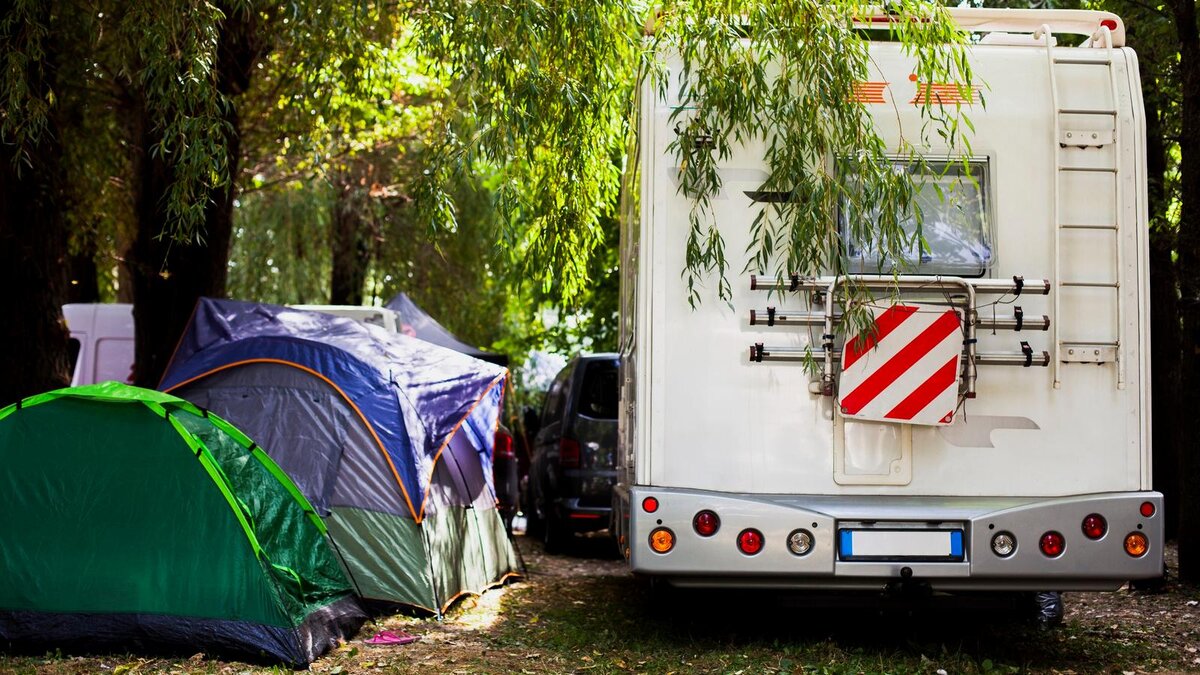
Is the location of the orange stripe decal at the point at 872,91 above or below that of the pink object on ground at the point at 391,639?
above

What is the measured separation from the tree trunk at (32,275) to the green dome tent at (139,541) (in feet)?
7.65

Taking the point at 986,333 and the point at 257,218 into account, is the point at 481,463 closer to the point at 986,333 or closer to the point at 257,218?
the point at 986,333

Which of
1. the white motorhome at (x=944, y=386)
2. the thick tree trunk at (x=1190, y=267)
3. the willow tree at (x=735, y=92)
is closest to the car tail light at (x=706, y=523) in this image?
the white motorhome at (x=944, y=386)

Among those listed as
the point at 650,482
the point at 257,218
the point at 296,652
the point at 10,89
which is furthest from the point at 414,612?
the point at 257,218

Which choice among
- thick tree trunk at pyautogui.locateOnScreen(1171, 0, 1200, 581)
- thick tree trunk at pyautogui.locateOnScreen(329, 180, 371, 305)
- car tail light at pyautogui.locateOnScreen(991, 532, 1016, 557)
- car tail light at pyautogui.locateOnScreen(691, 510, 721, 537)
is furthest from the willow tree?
thick tree trunk at pyautogui.locateOnScreen(329, 180, 371, 305)

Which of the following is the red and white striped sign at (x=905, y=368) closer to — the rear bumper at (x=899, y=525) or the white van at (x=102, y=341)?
the rear bumper at (x=899, y=525)

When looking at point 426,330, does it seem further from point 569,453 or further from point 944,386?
point 944,386

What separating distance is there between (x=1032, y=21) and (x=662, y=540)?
3.31m

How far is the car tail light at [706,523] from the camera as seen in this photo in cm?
611

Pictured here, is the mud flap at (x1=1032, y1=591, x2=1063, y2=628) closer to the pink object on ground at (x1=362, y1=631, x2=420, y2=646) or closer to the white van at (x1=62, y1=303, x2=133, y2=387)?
the pink object on ground at (x1=362, y1=631, x2=420, y2=646)

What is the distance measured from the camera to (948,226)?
253 inches

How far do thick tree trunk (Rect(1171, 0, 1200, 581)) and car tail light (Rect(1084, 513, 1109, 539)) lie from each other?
10.9 ft

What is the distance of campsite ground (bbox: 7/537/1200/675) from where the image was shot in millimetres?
6516

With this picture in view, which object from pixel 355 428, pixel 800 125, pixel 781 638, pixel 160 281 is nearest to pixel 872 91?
pixel 800 125
